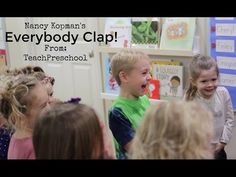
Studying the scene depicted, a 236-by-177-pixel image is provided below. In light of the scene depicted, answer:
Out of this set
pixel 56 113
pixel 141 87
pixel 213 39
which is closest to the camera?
pixel 56 113

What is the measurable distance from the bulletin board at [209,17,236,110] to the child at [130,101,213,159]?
1497mm

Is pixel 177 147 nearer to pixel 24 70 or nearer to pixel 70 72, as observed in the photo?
pixel 24 70

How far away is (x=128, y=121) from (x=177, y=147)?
642 millimetres

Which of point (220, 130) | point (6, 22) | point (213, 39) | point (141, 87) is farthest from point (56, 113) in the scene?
point (6, 22)

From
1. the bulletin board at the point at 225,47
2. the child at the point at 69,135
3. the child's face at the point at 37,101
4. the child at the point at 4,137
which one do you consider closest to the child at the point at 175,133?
the child at the point at 69,135

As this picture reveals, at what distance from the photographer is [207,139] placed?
86 centimetres

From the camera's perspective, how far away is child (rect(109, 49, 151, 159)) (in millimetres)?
1450

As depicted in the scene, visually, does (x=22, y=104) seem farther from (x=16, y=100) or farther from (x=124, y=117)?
(x=124, y=117)

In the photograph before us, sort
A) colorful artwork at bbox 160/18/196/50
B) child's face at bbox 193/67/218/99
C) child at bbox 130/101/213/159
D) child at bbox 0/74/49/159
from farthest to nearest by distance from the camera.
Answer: colorful artwork at bbox 160/18/196/50 → child's face at bbox 193/67/218/99 → child at bbox 0/74/49/159 → child at bbox 130/101/213/159

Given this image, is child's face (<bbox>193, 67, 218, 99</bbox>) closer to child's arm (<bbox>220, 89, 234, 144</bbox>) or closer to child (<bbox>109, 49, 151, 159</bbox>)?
child's arm (<bbox>220, 89, 234, 144</bbox>)

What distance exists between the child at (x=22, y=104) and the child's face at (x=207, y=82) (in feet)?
2.51

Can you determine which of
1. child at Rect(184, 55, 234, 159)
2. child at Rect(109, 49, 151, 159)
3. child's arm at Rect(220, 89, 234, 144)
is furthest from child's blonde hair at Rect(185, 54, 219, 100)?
child at Rect(109, 49, 151, 159)

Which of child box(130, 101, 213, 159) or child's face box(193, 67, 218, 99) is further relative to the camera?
child's face box(193, 67, 218, 99)

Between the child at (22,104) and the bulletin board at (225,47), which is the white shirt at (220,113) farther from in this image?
the child at (22,104)
